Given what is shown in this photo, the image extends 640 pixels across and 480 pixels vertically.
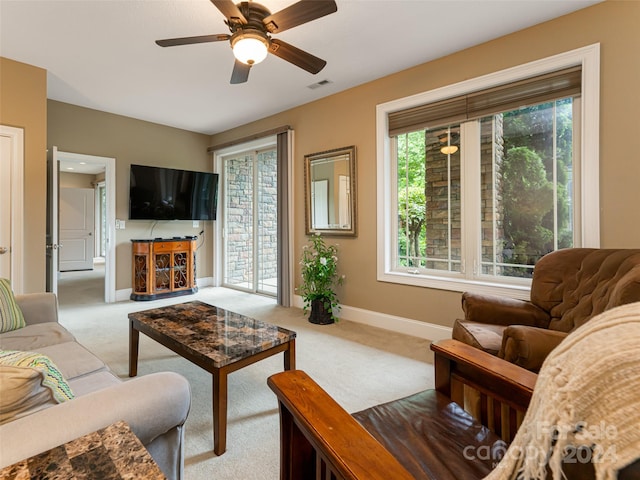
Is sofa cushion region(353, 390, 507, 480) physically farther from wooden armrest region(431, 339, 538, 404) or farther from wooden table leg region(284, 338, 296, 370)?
wooden table leg region(284, 338, 296, 370)

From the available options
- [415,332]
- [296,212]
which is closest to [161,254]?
[296,212]

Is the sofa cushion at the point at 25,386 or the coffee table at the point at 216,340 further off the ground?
the sofa cushion at the point at 25,386

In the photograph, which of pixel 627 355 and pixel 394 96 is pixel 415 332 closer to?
pixel 394 96

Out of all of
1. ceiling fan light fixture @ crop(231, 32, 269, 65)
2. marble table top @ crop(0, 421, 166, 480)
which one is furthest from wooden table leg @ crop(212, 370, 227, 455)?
ceiling fan light fixture @ crop(231, 32, 269, 65)

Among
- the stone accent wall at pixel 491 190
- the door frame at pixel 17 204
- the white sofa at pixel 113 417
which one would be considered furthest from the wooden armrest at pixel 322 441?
the door frame at pixel 17 204

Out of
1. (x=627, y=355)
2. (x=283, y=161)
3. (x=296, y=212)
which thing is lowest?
(x=627, y=355)

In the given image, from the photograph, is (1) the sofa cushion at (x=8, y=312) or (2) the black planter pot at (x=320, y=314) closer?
(1) the sofa cushion at (x=8, y=312)

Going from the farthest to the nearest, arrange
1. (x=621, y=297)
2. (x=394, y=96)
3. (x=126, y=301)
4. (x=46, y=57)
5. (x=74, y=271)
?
(x=74, y=271) < (x=126, y=301) < (x=394, y=96) < (x=46, y=57) < (x=621, y=297)

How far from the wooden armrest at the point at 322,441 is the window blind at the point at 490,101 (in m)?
2.72

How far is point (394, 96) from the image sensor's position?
3287 mm

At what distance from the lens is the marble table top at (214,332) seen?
5.38ft

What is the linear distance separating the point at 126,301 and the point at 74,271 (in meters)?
4.70

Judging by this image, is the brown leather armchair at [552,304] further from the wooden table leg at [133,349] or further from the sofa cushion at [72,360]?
the wooden table leg at [133,349]

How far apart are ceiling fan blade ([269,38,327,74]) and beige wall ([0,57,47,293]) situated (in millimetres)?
2690
